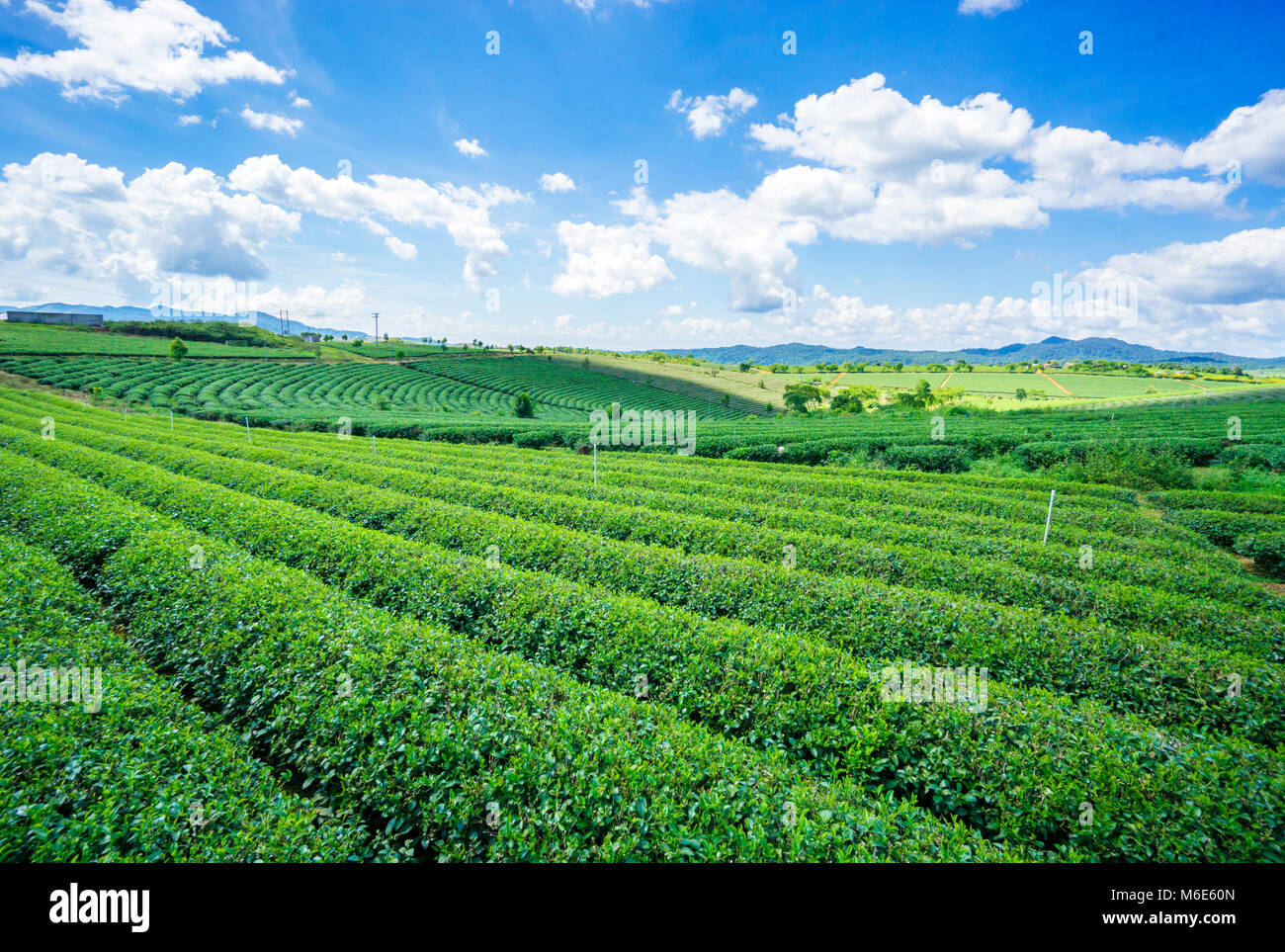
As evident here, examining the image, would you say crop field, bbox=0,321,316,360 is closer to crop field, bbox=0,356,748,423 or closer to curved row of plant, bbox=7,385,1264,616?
crop field, bbox=0,356,748,423

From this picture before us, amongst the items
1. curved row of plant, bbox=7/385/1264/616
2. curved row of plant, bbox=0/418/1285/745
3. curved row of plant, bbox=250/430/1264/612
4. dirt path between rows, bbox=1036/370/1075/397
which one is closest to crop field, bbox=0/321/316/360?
curved row of plant, bbox=250/430/1264/612

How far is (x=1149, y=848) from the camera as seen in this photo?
4066 mm

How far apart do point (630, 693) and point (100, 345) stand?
11211 cm

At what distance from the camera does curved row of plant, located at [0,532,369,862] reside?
3.54 meters

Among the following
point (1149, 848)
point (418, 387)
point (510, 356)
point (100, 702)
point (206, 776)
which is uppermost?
point (510, 356)

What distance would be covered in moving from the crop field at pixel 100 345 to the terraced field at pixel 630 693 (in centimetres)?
9010

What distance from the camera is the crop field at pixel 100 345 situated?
7031 cm

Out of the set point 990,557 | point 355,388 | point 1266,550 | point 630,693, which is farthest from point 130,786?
point 355,388

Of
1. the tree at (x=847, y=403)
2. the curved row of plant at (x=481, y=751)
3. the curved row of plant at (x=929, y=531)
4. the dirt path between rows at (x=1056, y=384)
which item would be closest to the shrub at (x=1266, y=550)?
the curved row of plant at (x=929, y=531)

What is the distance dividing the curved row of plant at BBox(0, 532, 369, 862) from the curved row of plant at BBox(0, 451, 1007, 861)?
0.49m
